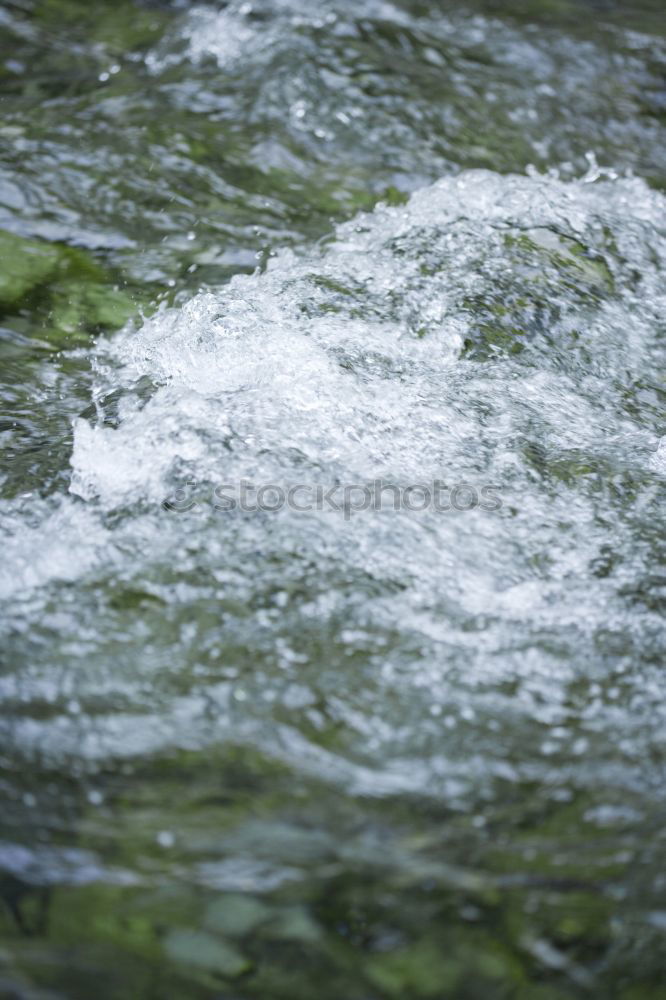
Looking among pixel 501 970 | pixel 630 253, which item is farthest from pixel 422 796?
pixel 630 253

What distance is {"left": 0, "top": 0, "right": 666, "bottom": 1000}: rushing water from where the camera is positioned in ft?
6.00

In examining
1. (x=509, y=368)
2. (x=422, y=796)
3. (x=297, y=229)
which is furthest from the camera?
(x=297, y=229)

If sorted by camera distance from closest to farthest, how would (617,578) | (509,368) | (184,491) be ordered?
(617,578) < (184,491) < (509,368)

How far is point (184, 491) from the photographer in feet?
8.23

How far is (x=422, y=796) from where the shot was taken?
196 cm

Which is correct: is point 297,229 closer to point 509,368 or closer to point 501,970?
point 509,368

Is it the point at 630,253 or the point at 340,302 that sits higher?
the point at 630,253

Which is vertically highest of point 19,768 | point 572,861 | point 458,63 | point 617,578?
point 458,63

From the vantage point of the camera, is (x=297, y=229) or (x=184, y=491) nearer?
(x=184, y=491)

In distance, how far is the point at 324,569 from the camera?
2332 millimetres

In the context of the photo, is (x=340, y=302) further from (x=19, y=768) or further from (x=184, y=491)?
(x=19, y=768)

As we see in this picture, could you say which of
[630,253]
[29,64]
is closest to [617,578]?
[630,253]

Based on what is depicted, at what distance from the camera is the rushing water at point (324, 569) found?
72.0 inches

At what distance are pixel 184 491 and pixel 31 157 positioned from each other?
2251 mm
